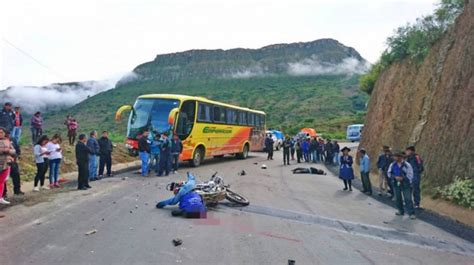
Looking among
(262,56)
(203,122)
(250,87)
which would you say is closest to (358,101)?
(250,87)

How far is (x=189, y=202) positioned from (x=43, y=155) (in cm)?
579

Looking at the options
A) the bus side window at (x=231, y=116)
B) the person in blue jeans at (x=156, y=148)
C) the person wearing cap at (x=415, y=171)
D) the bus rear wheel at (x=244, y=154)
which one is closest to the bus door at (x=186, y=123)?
the person in blue jeans at (x=156, y=148)

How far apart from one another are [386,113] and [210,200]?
17.6 meters

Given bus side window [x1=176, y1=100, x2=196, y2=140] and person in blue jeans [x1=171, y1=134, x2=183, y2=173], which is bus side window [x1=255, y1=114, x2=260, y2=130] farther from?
person in blue jeans [x1=171, y1=134, x2=183, y2=173]

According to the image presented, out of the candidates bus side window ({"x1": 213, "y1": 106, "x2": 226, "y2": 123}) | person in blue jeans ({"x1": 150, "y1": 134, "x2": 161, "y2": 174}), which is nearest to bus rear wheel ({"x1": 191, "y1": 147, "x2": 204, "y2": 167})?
bus side window ({"x1": 213, "y1": 106, "x2": 226, "y2": 123})

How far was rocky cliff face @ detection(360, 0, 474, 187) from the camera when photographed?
14422 mm

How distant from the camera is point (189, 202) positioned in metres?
9.81

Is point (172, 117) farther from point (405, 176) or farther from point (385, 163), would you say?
point (405, 176)

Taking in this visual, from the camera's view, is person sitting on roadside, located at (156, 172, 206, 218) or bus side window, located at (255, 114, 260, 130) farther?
bus side window, located at (255, 114, 260, 130)

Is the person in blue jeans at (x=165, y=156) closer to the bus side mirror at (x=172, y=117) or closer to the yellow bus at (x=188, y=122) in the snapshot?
the bus side mirror at (x=172, y=117)

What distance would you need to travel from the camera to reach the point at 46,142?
536 inches

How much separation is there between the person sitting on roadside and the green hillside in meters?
47.6

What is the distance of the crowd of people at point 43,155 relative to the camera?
10.7 metres

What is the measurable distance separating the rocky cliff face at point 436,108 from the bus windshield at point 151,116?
1040 cm
